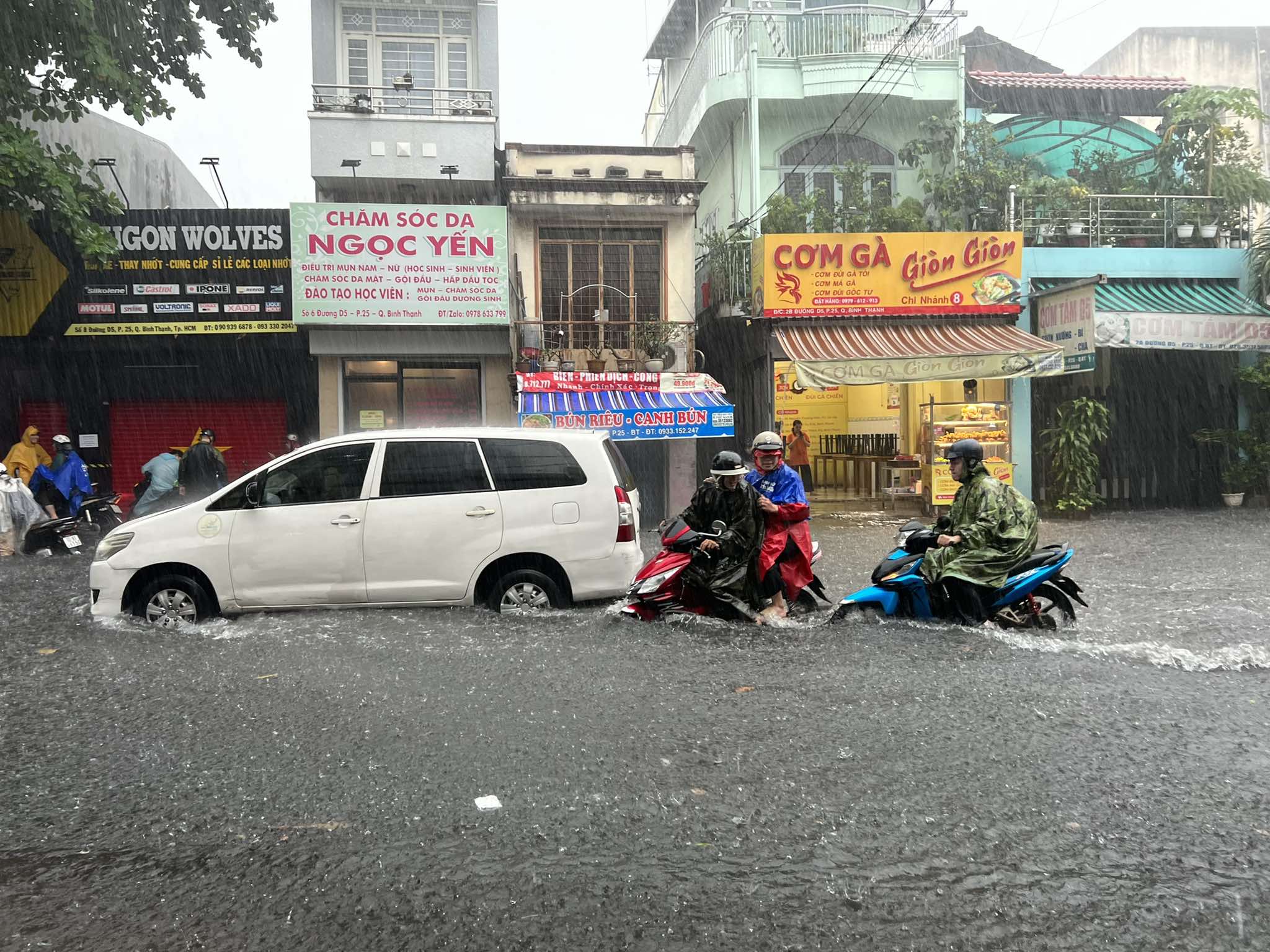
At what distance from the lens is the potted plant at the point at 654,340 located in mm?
15992

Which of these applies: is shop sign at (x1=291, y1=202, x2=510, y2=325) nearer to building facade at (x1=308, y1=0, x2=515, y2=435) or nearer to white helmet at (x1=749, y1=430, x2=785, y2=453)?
building facade at (x1=308, y1=0, x2=515, y2=435)

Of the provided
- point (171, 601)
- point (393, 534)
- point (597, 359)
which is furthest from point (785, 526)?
point (597, 359)

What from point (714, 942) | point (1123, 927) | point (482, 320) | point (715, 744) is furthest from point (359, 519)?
point (482, 320)

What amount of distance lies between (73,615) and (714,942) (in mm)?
7542

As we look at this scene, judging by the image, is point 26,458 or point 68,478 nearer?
point 68,478

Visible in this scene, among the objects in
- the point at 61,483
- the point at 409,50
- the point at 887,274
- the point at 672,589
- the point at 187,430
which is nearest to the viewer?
the point at 672,589

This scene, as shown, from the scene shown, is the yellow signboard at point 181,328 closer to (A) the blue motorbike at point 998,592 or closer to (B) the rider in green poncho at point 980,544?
(A) the blue motorbike at point 998,592

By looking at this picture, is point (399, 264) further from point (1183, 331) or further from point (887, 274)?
point (1183, 331)

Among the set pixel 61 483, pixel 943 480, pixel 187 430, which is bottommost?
pixel 943 480

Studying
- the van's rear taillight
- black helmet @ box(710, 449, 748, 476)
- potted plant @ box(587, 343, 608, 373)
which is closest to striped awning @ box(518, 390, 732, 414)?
potted plant @ box(587, 343, 608, 373)

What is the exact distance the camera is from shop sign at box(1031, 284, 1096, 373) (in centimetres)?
1538

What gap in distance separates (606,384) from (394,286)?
3575 mm

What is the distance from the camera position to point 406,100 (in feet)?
57.3

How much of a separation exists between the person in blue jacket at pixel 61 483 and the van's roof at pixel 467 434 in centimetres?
774
